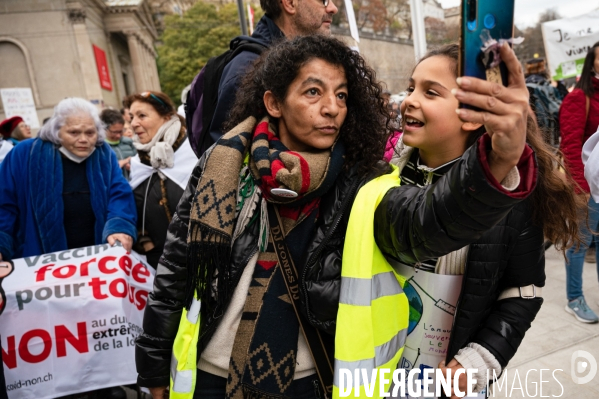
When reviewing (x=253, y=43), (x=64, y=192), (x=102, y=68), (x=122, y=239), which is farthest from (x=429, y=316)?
(x=102, y=68)

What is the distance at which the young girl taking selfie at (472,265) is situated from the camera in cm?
141

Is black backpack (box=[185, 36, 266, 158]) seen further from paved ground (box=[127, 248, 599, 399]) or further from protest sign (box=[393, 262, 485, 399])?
paved ground (box=[127, 248, 599, 399])

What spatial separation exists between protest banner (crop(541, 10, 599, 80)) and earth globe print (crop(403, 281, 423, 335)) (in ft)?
19.8

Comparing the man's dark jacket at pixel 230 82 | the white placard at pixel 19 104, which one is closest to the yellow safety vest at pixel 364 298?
the man's dark jacket at pixel 230 82

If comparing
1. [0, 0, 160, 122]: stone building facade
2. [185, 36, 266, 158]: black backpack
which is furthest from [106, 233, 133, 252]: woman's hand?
[0, 0, 160, 122]: stone building facade

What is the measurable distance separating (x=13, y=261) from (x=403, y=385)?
97.2 inches

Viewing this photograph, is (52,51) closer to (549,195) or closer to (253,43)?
(253,43)

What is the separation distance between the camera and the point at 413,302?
1516 millimetres

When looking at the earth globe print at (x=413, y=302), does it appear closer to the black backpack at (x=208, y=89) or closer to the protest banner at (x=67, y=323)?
the black backpack at (x=208, y=89)

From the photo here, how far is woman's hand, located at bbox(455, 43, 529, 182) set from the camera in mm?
775

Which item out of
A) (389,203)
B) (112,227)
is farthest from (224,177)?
(112,227)

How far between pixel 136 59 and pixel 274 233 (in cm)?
3749

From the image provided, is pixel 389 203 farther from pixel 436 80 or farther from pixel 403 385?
pixel 403 385

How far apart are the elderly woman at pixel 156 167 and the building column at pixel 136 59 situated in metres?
33.5
